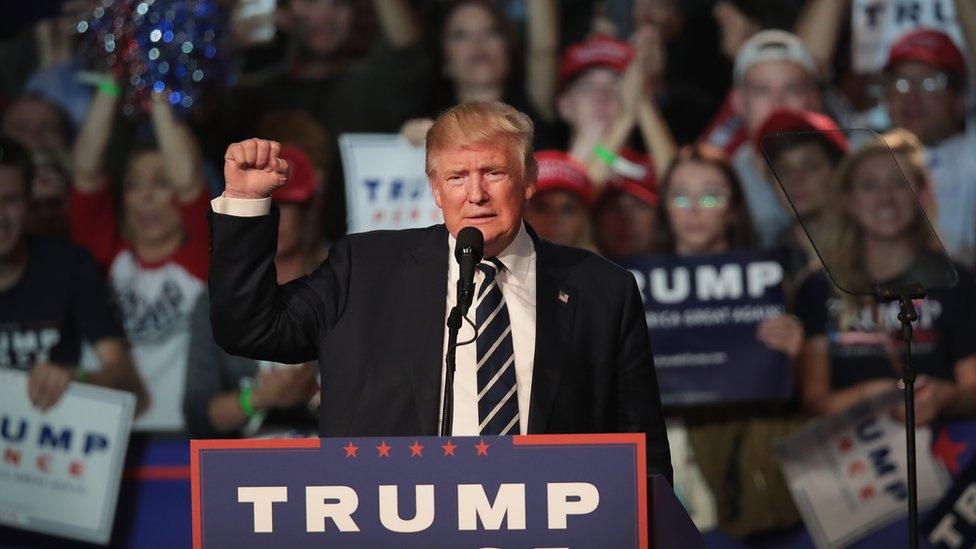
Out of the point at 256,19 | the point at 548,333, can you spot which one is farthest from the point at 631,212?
the point at 548,333

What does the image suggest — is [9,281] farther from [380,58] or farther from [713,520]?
[713,520]

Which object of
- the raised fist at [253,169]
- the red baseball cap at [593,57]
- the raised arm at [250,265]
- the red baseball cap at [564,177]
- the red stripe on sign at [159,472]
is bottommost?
the red stripe on sign at [159,472]

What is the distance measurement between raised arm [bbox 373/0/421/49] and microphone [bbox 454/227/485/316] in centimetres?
332

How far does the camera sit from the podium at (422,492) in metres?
1.99

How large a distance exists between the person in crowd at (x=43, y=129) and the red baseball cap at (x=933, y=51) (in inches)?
133

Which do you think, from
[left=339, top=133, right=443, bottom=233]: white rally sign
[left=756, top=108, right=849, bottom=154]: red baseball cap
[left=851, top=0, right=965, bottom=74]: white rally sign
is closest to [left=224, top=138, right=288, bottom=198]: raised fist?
[left=339, top=133, right=443, bottom=233]: white rally sign

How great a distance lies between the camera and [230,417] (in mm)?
5355

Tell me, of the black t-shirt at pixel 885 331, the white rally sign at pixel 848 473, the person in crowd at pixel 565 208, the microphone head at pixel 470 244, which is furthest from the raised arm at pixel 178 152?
the microphone head at pixel 470 244

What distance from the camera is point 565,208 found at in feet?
17.6

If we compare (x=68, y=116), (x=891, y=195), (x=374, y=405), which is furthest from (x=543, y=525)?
(x=68, y=116)

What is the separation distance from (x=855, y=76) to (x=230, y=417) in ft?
9.24

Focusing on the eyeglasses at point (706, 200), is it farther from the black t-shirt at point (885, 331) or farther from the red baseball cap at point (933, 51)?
the red baseball cap at point (933, 51)

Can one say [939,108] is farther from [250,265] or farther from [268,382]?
[250,265]

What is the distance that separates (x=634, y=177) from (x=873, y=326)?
1.09m
